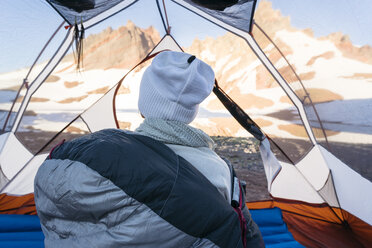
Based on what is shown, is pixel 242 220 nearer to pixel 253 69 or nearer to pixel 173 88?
pixel 173 88

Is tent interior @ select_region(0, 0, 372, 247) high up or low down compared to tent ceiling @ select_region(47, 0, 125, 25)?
down

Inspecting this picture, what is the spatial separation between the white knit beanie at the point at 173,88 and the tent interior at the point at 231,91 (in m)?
0.98

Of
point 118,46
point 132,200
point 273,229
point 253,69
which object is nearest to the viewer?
point 132,200

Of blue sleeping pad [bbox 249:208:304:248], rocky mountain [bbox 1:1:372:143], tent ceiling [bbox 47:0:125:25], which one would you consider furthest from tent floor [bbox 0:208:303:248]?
tent ceiling [bbox 47:0:125:25]

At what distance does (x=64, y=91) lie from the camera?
2.25 meters

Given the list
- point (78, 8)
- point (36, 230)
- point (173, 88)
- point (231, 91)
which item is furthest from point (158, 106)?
point (231, 91)

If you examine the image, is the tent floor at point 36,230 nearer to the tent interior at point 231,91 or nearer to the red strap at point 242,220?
the tent interior at point 231,91

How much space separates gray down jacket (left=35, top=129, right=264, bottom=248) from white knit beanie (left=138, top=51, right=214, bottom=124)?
211 mm

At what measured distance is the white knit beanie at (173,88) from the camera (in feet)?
2.54

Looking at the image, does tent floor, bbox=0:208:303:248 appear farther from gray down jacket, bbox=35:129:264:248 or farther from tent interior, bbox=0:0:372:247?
gray down jacket, bbox=35:129:264:248

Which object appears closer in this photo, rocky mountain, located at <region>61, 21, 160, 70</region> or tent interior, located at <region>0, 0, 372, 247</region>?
tent interior, located at <region>0, 0, 372, 247</region>

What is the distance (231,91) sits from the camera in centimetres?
246

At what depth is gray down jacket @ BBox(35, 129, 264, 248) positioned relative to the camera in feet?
1.80

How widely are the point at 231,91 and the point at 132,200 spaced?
2.01 meters
